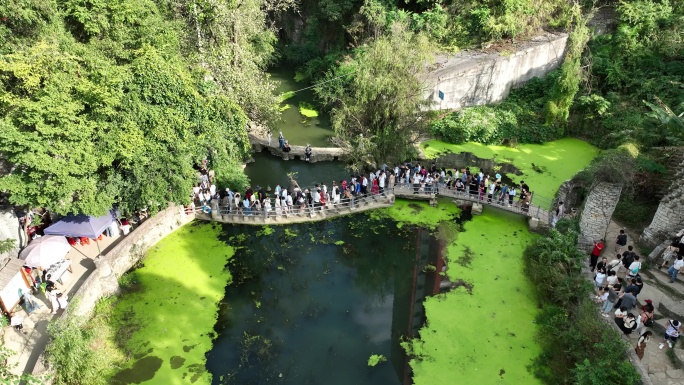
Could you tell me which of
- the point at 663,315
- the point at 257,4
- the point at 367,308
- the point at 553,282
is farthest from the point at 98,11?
the point at 663,315

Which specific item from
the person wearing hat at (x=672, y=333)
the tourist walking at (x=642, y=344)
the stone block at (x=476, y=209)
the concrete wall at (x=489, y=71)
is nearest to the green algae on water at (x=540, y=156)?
the stone block at (x=476, y=209)

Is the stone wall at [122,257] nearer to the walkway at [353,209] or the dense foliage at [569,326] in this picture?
the walkway at [353,209]

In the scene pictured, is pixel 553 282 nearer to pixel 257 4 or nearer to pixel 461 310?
pixel 461 310

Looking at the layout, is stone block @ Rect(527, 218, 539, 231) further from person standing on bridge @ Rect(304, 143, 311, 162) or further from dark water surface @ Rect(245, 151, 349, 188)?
person standing on bridge @ Rect(304, 143, 311, 162)

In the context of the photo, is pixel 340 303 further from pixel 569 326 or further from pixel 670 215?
pixel 670 215

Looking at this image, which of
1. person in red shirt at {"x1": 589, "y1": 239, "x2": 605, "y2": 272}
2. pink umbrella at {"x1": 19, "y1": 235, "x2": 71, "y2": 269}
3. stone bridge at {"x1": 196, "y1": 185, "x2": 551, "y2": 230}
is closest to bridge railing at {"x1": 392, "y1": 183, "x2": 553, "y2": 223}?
stone bridge at {"x1": 196, "y1": 185, "x2": 551, "y2": 230}

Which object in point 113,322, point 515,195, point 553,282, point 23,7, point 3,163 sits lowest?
point 113,322
